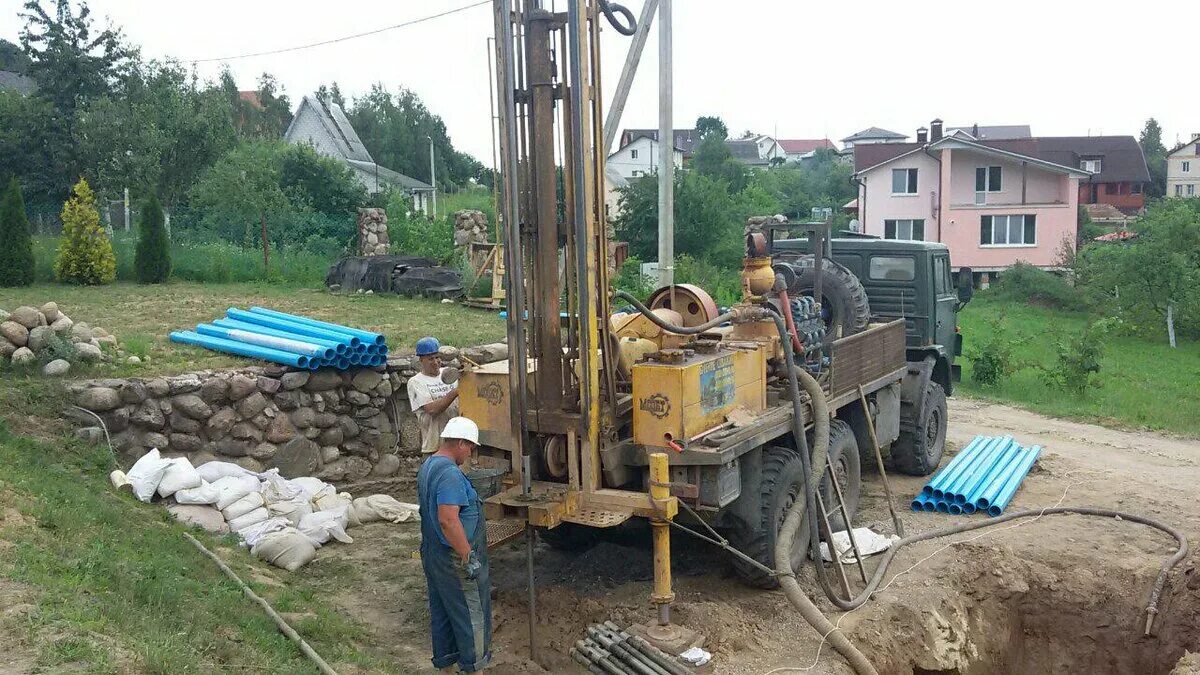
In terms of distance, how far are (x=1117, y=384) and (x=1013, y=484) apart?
34.3 ft

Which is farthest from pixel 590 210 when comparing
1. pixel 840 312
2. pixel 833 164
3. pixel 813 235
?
pixel 833 164

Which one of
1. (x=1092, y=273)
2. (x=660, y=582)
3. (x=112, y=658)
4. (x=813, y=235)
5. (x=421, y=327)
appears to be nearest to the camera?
(x=112, y=658)

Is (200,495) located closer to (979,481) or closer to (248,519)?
(248,519)

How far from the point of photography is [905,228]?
38562 millimetres

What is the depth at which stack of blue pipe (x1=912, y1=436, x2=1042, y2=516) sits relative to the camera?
30.8ft

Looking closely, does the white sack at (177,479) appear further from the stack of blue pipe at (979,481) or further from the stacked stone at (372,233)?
the stacked stone at (372,233)

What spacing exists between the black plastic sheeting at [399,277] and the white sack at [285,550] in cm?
933

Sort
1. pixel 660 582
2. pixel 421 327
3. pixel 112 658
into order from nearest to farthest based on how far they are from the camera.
A: pixel 112 658 → pixel 660 582 → pixel 421 327

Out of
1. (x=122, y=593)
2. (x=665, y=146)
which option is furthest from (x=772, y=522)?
(x=665, y=146)

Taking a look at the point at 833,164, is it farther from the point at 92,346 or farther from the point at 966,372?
the point at 92,346

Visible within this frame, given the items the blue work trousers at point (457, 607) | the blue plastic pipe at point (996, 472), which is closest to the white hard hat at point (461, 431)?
the blue work trousers at point (457, 607)

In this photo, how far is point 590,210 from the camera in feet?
20.5

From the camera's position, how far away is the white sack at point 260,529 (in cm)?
748

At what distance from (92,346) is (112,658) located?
5.68 meters
